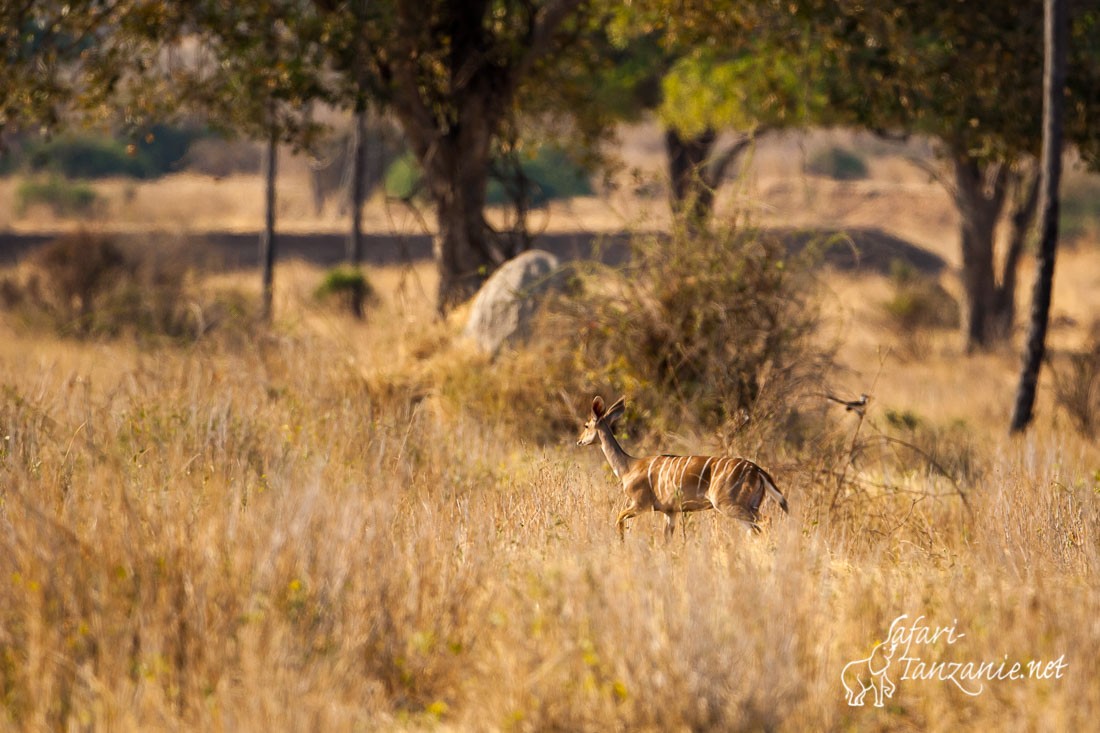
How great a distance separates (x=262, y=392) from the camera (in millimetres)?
8711

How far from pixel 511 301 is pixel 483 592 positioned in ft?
18.6

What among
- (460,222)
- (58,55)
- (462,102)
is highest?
(58,55)

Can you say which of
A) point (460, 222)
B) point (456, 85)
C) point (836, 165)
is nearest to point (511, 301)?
point (460, 222)

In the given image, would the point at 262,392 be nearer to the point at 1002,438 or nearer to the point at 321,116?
the point at 1002,438

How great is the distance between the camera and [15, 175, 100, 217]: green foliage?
43344 mm

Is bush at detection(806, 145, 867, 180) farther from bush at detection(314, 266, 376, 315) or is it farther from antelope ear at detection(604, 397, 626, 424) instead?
antelope ear at detection(604, 397, 626, 424)

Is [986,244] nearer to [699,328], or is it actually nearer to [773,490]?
[699,328]

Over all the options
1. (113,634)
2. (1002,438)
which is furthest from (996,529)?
(1002,438)

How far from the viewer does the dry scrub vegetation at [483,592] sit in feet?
12.6

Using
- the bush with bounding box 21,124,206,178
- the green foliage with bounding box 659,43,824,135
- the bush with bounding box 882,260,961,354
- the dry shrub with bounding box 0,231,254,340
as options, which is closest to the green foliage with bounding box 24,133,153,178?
the bush with bounding box 21,124,206,178

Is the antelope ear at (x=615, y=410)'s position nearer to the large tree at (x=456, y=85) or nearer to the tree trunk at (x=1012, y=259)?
the large tree at (x=456, y=85)

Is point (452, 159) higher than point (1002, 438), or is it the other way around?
point (452, 159)

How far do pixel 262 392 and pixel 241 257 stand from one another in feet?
81.3

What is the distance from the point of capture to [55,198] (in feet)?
146
